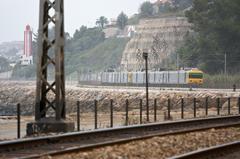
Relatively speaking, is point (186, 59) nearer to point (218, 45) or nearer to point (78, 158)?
point (218, 45)

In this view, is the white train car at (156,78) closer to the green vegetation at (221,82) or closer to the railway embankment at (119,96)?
the green vegetation at (221,82)

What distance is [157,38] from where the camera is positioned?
574ft

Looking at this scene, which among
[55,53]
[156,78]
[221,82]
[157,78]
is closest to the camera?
[55,53]

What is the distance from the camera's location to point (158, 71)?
332 ft

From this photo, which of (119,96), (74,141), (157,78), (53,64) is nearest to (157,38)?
(157,78)

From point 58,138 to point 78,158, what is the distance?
395 centimetres

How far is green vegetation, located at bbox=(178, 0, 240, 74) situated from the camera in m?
102

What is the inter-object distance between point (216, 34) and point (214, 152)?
9043cm

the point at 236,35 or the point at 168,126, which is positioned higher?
the point at 236,35

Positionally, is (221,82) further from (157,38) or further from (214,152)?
(157,38)

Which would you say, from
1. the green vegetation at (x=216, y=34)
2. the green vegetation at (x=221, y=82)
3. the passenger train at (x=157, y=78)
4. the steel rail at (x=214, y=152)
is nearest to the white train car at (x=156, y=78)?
the passenger train at (x=157, y=78)

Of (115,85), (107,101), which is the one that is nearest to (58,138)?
(107,101)

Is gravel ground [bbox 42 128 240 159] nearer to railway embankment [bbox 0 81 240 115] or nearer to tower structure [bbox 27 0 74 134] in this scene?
tower structure [bbox 27 0 74 134]

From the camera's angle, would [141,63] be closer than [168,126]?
No
